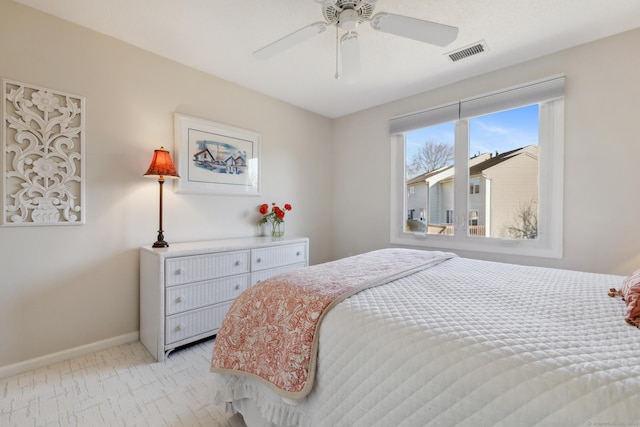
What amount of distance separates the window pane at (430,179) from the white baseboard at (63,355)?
2.98 metres

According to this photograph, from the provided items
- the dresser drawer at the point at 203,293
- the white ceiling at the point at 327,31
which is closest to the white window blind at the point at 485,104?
the white ceiling at the point at 327,31

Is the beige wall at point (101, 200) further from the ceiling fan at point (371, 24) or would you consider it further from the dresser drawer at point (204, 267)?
the ceiling fan at point (371, 24)

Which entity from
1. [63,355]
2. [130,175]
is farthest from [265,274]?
[63,355]

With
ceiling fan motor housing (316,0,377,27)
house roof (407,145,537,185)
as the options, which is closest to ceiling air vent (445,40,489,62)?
house roof (407,145,537,185)

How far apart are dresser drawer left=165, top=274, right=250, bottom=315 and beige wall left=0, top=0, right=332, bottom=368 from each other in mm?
529

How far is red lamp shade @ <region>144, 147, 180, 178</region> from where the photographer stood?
2193 millimetres

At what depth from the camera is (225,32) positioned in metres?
2.11

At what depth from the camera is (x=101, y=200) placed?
2.19 meters

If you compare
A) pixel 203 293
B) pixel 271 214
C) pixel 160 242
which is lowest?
pixel 203 293

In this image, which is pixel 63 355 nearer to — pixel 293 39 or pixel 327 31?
pixel 293 39

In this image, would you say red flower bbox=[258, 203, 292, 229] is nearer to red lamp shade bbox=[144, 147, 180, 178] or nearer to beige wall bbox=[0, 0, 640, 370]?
beige wall bbox=[0, 0, 640, 370]

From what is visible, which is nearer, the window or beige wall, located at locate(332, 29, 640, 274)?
beige wall, located at locate(332, 29, 640, 274)

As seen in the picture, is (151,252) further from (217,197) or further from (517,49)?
(517,49)

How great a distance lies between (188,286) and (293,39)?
74.5 inches
